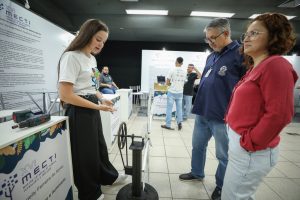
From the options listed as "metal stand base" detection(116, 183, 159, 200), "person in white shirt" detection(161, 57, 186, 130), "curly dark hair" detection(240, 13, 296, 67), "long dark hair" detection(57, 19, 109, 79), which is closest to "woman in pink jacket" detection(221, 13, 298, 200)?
"curly dark hair" detection(240, 13, 296, 67)

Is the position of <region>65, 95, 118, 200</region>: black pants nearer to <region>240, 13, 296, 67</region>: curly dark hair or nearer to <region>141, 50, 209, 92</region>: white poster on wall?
<region>240, 13, 296, 67</region>: curly dark hair

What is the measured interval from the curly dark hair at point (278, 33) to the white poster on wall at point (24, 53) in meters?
3.29

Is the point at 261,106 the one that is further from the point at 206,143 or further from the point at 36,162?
the point at 36,162

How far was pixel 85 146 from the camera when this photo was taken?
1.36 meters

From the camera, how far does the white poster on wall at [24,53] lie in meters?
2.71

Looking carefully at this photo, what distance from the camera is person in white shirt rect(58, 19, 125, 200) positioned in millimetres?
1177

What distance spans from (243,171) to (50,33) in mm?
4429

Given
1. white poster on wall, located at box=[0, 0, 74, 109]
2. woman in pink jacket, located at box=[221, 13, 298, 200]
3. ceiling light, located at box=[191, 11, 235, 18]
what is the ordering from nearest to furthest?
woman in pink jacket, located at box=[221, 13, 298, 200] < white poster on wall, located at box=[0, 0, 74, 109] < ceiling light, located at box=[191, 11, 235, 18]

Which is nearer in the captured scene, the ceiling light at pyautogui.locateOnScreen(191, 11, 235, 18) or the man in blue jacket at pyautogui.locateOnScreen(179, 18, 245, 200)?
the man in blue jacket at pyautogui.locateOnScreen(179, 18, 245, 200)

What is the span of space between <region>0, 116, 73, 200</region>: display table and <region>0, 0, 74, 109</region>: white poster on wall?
2.15 m

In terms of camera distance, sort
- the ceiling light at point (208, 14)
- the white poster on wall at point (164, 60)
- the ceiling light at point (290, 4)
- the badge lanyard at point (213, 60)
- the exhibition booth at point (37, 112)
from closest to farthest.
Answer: the exhibition booth at point (37, 112) < the badge lanyard at point (213, 60) < the ceiling light at point (290, 4) < the ceiling light at point (208, 14) < the white poster on wall at point (164, 60)

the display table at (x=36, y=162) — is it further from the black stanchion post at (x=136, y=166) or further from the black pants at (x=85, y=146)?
the black stanchion post at (x=136, y=166)

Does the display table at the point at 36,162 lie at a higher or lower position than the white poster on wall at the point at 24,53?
lower

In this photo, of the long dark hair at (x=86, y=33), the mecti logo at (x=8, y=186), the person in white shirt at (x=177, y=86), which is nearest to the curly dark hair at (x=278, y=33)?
the long dark hair at (x=86, y=33)
